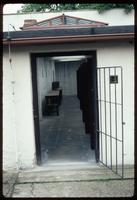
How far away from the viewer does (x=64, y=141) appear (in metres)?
8.73

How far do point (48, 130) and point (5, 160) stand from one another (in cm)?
411

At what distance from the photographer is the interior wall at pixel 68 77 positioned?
78.4ft

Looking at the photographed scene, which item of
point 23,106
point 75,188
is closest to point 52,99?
point 23,106

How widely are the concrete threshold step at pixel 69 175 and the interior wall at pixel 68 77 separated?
1766cm

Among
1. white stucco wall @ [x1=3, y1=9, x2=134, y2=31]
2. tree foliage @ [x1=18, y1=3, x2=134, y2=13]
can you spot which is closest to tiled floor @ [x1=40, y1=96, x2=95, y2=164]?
white stucco wall @ [x1=3, y1=9, x2=134, y2=31]

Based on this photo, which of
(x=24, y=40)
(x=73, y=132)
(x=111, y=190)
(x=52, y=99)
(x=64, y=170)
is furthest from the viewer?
(x=52, y=99)

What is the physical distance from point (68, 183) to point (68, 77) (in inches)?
733

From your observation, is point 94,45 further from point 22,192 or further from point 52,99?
point 52,99

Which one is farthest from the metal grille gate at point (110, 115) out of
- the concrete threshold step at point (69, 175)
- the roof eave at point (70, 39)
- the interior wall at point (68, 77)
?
the interior wall at point (68, 77)

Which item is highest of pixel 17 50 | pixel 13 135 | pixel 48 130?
pixel 17 50

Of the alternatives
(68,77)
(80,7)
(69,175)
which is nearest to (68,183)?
(69,175)

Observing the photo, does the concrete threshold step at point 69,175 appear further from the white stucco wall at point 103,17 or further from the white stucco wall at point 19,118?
the white stucco wall at point 103,17

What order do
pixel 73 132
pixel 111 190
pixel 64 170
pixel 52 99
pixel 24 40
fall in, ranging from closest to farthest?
pixel 111 190
pixel 24 40
pixel 64 170
pixel 73 132
pixel 52 99

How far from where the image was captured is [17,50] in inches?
245
